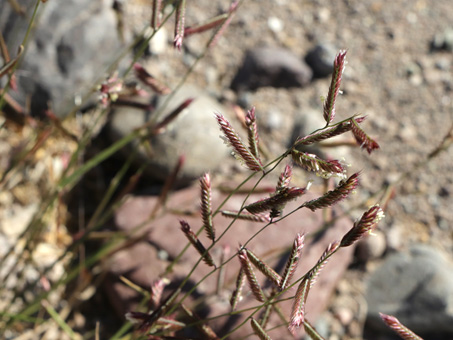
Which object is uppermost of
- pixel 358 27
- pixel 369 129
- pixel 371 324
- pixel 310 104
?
pixel 358 27

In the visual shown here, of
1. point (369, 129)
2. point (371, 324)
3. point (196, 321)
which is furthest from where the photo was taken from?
point (369, 129)

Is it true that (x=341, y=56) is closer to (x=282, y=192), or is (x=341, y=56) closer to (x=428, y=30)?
(x=282, y=192)

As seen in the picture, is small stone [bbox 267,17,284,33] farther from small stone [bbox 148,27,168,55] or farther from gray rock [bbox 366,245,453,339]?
gray rock [bbox 366,245,453,339]

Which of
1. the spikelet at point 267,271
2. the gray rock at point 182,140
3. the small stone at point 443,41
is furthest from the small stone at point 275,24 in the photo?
the spikelet at point 267,271

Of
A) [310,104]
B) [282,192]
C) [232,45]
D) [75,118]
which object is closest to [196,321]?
[282,192]

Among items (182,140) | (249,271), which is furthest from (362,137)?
(182,140)

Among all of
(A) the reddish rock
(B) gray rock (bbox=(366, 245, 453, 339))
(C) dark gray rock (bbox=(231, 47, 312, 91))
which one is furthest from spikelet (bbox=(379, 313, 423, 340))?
(C) dark gray rock (bbox=(231, 47, 312, 91))
